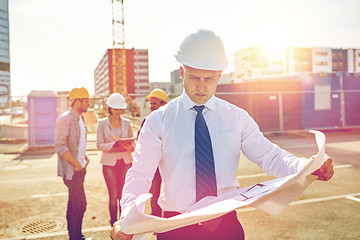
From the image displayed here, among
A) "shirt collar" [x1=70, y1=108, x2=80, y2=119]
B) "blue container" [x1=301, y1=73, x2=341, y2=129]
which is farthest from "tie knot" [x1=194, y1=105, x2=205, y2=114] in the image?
"blue container" [x1=301, y1=73, x2=341, y2=129]

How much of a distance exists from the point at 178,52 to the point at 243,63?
300ft

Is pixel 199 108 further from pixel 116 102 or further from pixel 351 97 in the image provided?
pixel 351 97

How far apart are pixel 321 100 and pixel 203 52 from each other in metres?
16.6

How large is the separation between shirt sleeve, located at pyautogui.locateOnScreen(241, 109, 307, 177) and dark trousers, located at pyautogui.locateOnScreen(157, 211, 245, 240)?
402mm

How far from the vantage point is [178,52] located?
196cm

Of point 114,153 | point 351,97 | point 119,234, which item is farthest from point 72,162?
point 351,97

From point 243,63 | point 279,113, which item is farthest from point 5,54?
point 279,113

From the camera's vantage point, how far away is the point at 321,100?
16.5 m

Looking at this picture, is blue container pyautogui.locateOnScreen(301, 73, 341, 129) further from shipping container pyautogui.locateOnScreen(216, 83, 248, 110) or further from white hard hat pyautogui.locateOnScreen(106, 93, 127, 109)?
white hard hat pyautogui.locateOnScreen(106, 93, 127, 109)

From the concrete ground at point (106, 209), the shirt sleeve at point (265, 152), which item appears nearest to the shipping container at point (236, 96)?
the concrete ground at point (106, 209)

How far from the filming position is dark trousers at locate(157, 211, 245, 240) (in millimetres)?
1753

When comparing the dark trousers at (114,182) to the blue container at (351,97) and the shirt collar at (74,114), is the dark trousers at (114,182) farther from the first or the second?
the blue container at (351,97)

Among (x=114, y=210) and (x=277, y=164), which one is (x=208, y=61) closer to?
(x=277, y=164)

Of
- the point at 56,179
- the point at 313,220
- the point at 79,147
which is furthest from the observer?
the point at 56,179
